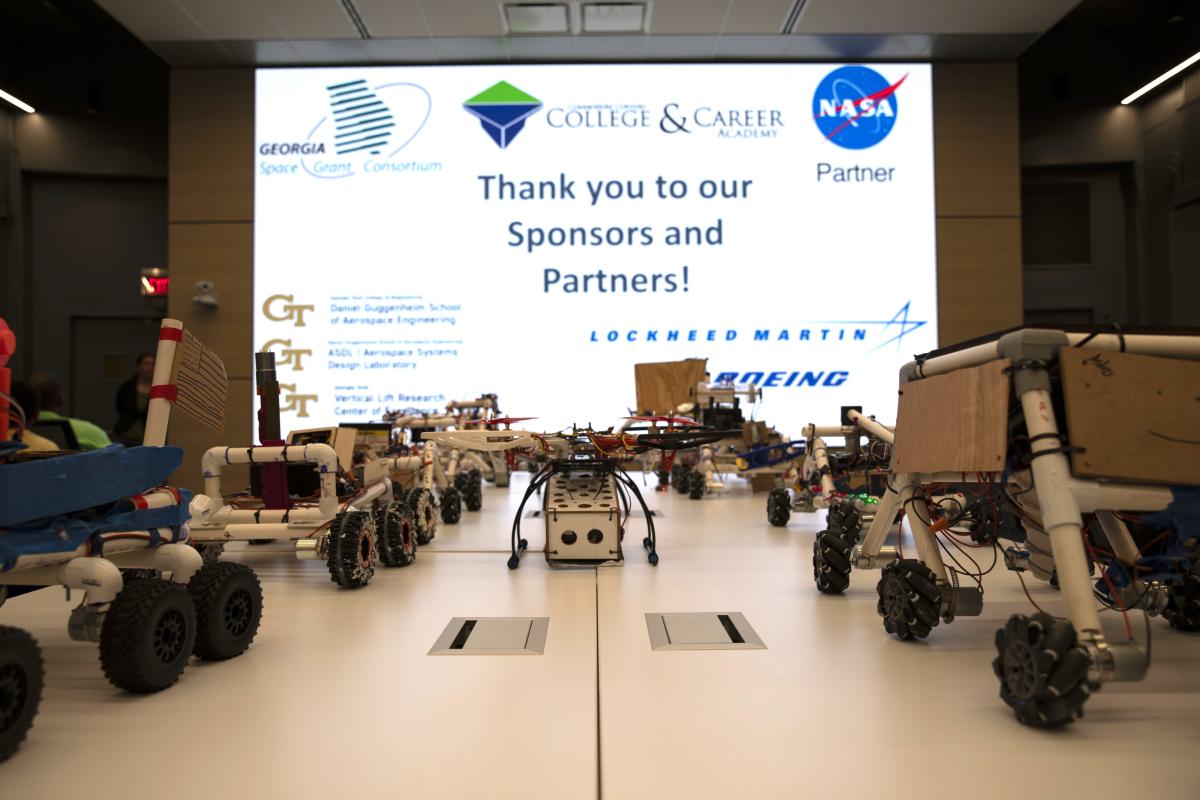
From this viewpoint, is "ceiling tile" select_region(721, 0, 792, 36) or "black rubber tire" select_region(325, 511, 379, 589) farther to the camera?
"ceiling tile" select_region(721, 0, 792, 36)

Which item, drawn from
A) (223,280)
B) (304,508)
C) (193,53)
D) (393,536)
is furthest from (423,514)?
(193,53)

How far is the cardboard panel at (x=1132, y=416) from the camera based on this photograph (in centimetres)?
141

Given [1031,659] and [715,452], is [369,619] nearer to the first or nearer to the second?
[1031,659]

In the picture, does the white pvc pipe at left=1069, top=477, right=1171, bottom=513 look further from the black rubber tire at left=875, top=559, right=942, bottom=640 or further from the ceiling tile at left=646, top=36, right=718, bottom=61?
the ceiling tile at left=646, top=36, right=718, bottom=61

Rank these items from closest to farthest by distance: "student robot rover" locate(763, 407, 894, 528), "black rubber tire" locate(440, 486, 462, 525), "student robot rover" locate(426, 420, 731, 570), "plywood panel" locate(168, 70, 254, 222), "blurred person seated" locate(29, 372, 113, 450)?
"student robot rover" locate(426, 420, 731, 570), "student robot rover" locate(763, 407, 894, 528), "blurred person seated" locate(29, 372, 113, 450), "black rubber tire" locate(440, 486, 462, 525), "plywood panel" locate(168, 70, 254, 222)

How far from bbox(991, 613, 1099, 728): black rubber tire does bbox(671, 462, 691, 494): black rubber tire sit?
4.44 meters

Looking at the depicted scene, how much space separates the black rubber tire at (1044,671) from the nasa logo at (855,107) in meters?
6.97

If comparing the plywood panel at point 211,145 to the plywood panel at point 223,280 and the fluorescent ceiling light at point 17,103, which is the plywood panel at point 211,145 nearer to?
the plywood panel at point 223,280

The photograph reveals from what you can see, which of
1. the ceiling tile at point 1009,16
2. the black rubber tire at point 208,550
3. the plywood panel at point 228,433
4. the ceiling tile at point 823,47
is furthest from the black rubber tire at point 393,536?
the ceiling tile at point 1009,16

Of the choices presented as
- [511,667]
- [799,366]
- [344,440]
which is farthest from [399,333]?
[511,667]

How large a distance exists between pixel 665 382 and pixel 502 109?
3057 millimetres

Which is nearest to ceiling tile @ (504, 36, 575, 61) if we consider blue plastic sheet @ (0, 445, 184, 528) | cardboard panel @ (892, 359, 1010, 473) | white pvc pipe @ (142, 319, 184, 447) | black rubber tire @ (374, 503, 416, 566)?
black rubber tire @ (374, 503, 416, 566)

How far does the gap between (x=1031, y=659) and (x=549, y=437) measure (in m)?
1.98

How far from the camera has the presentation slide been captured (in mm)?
7555
